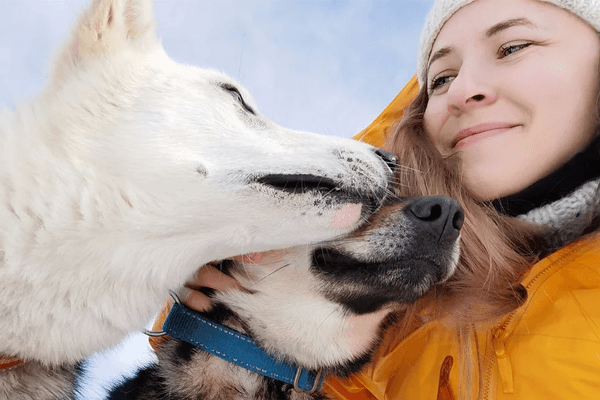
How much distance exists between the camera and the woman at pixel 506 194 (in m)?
Answer: 1.63

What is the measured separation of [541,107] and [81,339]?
6.05 ft

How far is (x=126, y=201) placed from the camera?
51.6 inches

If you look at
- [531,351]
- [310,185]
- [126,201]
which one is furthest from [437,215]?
[126,201]

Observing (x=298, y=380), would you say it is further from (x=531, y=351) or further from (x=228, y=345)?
(x=531, y=351)

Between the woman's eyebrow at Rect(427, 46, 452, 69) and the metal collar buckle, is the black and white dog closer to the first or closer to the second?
the metal collar buckle

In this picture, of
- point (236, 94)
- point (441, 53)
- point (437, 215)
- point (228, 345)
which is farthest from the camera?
point (441, 53)

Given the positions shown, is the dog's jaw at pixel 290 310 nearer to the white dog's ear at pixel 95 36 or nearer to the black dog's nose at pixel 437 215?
the black dog's nose at pixel 437 215

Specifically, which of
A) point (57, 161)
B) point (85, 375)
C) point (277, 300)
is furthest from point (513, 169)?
point (85, 375)

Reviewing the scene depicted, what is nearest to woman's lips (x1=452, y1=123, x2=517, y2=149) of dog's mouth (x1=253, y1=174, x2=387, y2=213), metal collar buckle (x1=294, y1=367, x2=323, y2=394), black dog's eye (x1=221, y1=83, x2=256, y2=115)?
dog's mouth (x1=253, y1=174, x2=387, y2=213)

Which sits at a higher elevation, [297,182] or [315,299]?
[297,182]

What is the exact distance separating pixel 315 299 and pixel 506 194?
39.4 inches

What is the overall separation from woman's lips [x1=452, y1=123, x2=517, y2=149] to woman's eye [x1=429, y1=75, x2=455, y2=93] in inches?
13.9

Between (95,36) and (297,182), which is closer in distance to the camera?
(297,182)

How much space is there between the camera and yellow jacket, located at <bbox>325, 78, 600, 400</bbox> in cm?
140
